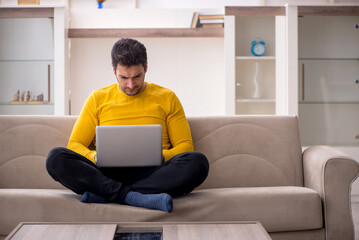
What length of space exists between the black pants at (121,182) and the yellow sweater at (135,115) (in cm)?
25

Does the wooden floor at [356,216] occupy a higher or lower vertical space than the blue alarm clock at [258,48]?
lower

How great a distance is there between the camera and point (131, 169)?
6.70 feet

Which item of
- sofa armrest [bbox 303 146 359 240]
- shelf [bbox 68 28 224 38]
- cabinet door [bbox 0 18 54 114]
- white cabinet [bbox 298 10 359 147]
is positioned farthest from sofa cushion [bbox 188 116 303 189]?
cabinet door [bbox 0 18 54 114]

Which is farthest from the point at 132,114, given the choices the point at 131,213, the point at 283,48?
the point at 283,48

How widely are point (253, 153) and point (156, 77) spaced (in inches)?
69.2

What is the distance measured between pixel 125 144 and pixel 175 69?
2.14 metres

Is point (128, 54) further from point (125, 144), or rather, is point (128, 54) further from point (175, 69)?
point (175, 69)

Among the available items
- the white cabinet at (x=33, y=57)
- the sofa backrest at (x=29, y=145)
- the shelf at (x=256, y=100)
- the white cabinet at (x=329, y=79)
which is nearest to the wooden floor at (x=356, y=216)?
the white cabinet at (x=329, y=79)

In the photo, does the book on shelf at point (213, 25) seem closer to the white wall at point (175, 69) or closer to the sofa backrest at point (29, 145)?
the white wall at point (175, 69)

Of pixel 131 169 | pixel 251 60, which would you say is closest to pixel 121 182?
pixel 131 169

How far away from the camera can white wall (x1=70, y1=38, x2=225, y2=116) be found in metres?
3.89

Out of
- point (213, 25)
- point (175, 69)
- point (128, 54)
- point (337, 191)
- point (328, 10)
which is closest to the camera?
point (337, 191)

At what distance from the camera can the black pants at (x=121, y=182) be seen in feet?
6.10

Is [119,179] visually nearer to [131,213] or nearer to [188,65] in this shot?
[131,213]
